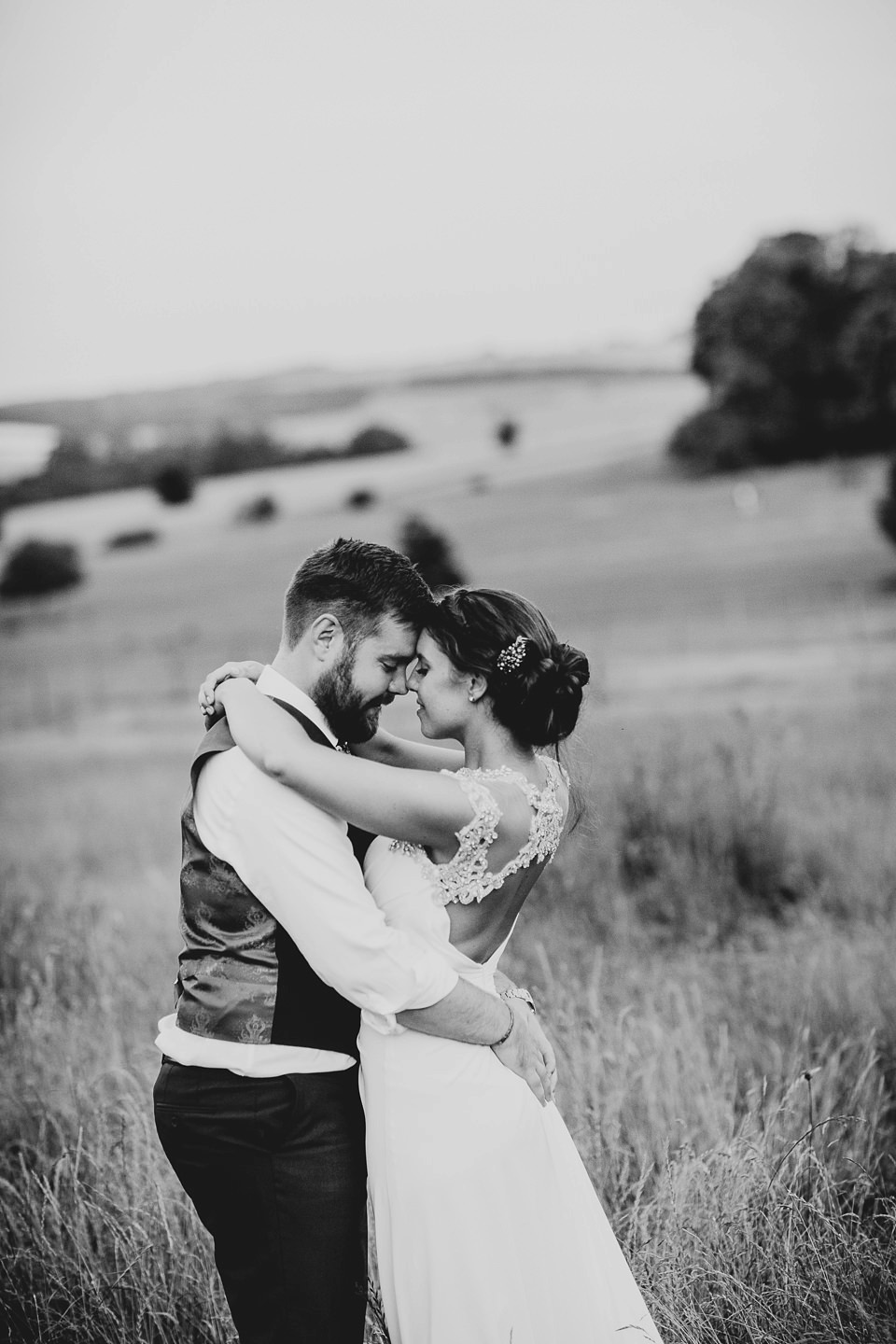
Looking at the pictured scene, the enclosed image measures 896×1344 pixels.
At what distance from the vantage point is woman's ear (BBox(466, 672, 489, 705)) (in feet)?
9.91

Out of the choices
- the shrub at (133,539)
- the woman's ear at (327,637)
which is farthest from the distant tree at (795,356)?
the woman's ear at (327,637)

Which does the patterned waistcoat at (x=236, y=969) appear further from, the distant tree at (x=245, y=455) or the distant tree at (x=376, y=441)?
the distant tree at (x=376, y=441)

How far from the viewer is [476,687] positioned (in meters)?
3.04

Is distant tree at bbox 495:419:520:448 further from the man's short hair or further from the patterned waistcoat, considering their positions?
the patterned waistcoat

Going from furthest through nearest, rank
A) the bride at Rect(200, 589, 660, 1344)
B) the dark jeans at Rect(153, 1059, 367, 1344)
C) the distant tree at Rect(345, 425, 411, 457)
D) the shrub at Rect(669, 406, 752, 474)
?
the distant tree at Rect(345, 425, 411, 457) < the shrub at Rect(669, 406, 752, 474) < the bride at Rect(200, 589, 660, 1344) < the dark jeans at Rect(153, 1059, 367, 1344)

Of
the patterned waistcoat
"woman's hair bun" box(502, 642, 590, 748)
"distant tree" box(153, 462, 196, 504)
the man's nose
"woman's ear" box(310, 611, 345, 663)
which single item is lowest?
the patterned waistcoat

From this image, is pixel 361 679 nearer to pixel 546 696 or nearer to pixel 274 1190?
pixel 546 696

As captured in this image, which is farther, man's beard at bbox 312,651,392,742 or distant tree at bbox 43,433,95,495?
distant tree at bbox 43,433,95,495

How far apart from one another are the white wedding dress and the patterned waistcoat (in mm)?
161

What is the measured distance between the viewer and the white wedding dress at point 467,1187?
8.93 ft

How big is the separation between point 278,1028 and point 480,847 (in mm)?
621

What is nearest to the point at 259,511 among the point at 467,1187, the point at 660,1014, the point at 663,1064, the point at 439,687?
the point at 660,1014

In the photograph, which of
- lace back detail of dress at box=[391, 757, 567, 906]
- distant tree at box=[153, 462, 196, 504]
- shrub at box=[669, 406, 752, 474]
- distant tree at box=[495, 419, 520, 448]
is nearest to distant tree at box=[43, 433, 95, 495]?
distant tree at box=[153, 462, 196, 504]

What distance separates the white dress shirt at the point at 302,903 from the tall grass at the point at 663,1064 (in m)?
1.16
